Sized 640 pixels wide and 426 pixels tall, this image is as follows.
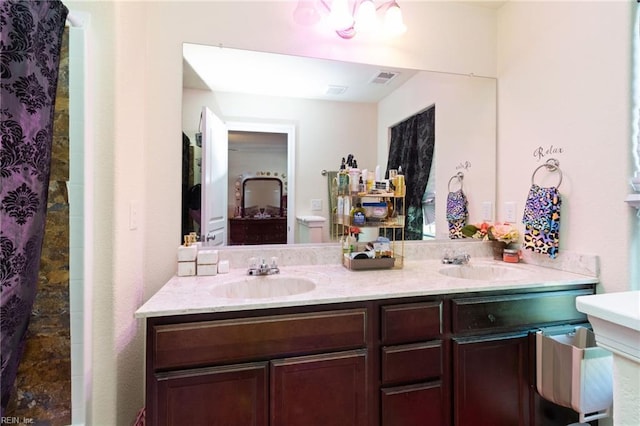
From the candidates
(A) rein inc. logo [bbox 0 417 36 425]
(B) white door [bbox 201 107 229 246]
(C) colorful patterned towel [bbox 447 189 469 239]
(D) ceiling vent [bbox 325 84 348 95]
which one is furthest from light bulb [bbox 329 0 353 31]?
(A) rein inc. logo [bbox 0 417 36 425]

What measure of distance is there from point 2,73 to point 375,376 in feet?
4.84

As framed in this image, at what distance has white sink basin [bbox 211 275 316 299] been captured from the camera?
142 centimetres

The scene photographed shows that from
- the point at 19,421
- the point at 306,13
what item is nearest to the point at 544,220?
the point at 306,13

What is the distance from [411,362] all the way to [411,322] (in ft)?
0.52

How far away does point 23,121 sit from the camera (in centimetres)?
80

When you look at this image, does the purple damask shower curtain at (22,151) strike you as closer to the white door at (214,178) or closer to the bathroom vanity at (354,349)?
the bathroom vanity at (354,349)

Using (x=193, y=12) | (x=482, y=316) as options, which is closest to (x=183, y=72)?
(x=193, y=12)

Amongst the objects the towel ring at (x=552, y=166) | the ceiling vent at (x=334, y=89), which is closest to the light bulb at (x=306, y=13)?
the ceiling vent at (x=334, y=89)

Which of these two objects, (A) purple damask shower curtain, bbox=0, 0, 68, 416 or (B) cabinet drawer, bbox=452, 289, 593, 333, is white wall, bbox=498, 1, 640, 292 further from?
(A) purple damask shower curtain, bbox=0, 0, 68, 416

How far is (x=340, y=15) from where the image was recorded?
5.41ft

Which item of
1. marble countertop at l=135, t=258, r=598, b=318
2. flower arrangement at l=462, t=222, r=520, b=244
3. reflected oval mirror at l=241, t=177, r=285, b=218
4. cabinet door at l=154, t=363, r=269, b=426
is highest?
reflected oval mirror at l=241, t=177, r=285, b=218

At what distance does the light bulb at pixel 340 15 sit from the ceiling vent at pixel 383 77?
320 millimetres

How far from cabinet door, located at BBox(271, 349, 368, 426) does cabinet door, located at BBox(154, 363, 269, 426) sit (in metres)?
0.06

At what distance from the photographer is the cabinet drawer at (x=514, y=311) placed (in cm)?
130
